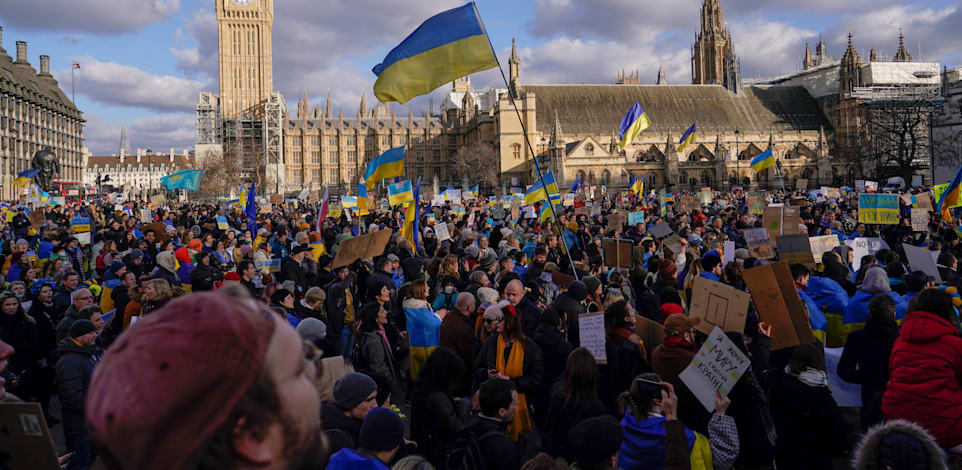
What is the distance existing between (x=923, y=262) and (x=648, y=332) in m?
4.23

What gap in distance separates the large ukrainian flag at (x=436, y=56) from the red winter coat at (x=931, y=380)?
567cm

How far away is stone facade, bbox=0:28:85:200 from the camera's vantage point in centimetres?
5378

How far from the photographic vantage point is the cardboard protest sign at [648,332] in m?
5.47

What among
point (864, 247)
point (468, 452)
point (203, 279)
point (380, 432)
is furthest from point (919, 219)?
point (380, 432)

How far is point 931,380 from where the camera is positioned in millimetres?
3697

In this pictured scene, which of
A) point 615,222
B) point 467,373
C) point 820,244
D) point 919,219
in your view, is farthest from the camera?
point 615,222

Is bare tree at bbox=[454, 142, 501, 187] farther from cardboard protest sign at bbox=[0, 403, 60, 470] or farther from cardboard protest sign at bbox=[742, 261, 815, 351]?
cardboard protest sign at bbox=[0, 403, 60, 470]

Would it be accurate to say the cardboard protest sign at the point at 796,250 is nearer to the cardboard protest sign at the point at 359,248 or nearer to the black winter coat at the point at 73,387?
the cardboard protest sign at the point at 359,248

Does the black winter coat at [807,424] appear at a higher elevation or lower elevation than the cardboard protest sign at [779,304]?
lower

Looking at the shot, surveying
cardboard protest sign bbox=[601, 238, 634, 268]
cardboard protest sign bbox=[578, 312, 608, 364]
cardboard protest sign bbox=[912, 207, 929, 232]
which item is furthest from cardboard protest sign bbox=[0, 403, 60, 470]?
cardboard protest sign bbox=[912, 207, 929, 232]

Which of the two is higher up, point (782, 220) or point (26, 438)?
point (782, 220)

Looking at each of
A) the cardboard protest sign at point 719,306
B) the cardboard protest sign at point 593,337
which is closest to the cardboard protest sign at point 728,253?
the cardboard protest sign at point 719,306

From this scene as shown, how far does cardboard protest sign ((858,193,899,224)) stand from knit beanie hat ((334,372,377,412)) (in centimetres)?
1141

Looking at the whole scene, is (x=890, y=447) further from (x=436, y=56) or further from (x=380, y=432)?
(x=436, y=56)
